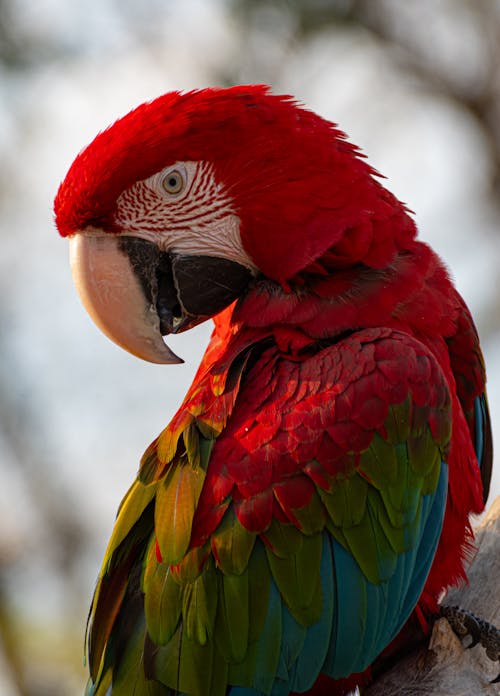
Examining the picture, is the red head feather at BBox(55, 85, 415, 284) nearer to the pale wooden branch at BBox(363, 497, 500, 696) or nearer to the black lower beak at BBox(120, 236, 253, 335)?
the black lower beak at BBox(120, 236, 253, 335)

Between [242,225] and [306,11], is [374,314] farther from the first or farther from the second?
[306,11]

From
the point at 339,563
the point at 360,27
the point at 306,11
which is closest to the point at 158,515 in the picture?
the point at 339,563

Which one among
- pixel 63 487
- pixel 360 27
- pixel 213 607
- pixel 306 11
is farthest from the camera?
→ pixel 63 487

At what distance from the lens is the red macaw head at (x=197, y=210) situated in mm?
2152

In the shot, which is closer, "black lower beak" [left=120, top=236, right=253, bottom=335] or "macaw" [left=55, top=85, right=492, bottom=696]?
"macaw" [left=55, top=85, right=492, bottom=696]

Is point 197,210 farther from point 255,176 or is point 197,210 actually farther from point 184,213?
point 255,176

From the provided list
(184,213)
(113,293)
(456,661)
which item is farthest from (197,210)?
(456,661)

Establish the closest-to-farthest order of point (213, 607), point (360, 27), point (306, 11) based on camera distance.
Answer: point (213, 607) → point (306, 11) → point (360, 27)

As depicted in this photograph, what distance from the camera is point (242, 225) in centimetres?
220

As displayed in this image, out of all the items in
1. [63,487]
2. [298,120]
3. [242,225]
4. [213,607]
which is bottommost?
[63,487]

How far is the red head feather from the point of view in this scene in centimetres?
214

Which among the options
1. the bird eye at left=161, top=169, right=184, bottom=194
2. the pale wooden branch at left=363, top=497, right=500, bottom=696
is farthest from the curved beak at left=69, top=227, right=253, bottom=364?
the pale wooden branch at left=363, top=497, right=500, bottom=696

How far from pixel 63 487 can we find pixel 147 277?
210 inches

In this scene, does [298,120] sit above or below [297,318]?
above
